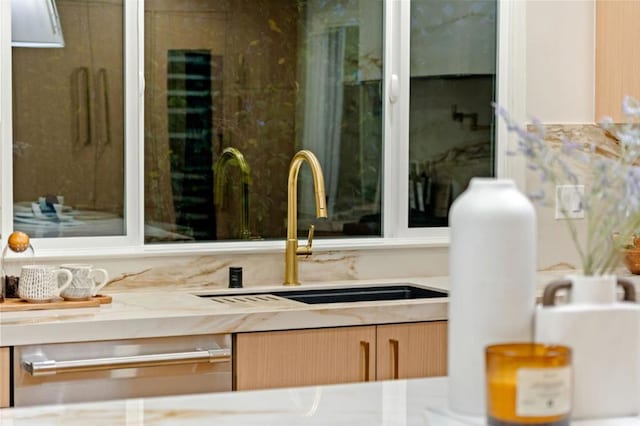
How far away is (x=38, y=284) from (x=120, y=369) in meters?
0.39

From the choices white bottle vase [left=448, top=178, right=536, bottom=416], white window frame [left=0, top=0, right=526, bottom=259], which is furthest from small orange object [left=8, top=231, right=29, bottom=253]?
white bottle vase [left=448, top=178, right=536, bottom=416]

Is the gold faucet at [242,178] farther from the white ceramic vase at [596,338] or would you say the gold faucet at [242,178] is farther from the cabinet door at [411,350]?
the white ceramic vase at [596,338]

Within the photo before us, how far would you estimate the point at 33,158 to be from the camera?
10.3ft

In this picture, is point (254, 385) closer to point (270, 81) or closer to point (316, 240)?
point (316, 240)

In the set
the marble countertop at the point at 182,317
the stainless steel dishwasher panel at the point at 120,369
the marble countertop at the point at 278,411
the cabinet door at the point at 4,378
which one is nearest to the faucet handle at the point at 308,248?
the marble countertop at the point at 182,317

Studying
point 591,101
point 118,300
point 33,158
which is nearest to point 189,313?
point 118,300

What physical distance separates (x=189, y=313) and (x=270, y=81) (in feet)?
3.60

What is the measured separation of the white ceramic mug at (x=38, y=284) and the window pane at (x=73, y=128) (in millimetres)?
409

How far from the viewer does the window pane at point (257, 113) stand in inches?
131

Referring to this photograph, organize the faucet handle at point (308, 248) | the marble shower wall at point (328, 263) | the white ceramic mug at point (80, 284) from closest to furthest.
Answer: the white ceramic mug at point (80, 284) → the marble shower wall at point (328, 263) → the faucet handle at point (308, 248)

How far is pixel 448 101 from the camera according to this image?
3.73 meters

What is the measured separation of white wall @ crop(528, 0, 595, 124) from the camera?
12.3ft

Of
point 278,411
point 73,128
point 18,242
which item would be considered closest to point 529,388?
point 278,411

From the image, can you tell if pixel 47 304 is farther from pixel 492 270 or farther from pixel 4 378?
pixel 492 270
